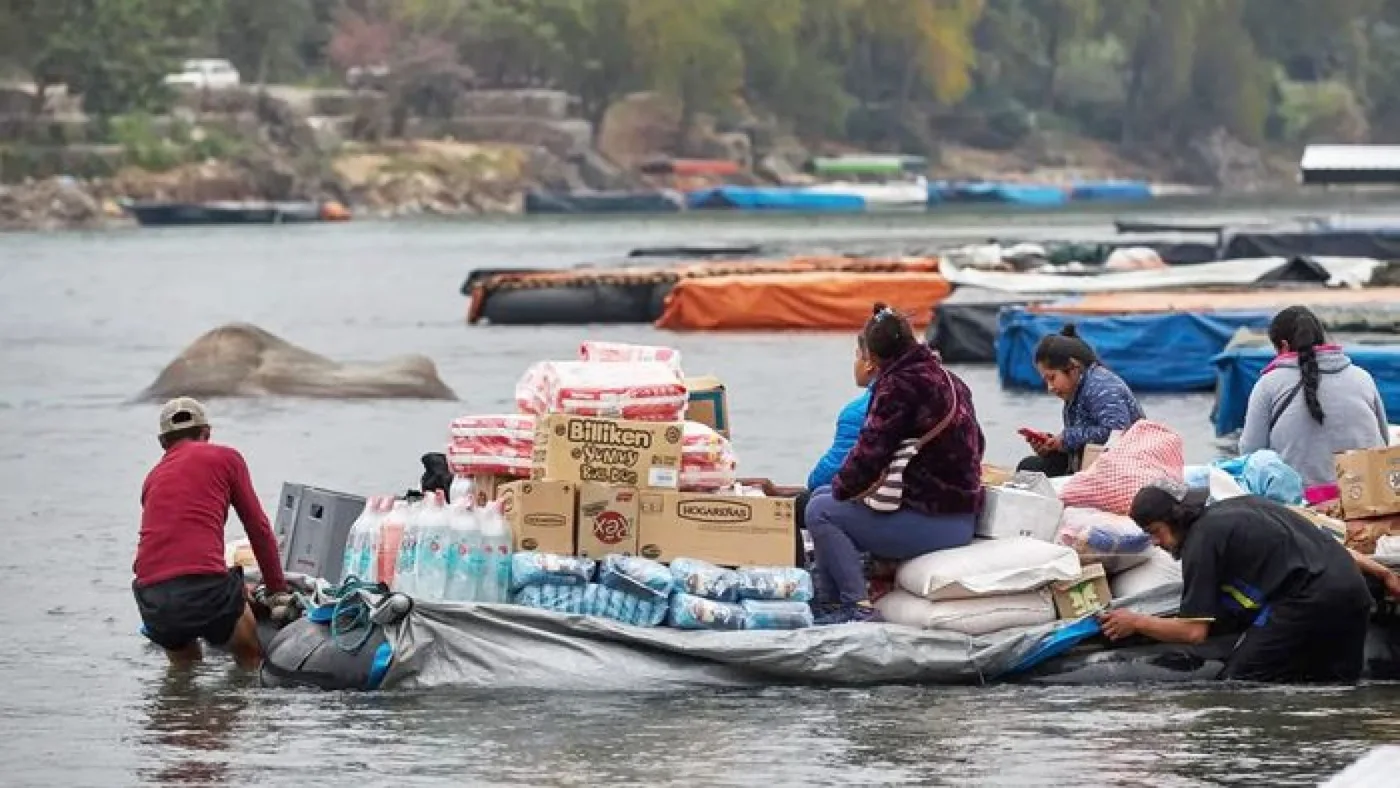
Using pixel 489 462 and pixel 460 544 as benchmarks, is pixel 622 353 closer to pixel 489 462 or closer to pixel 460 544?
pixel 489 462

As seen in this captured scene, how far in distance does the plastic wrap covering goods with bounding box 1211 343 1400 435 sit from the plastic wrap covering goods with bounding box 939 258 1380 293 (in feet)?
44.3

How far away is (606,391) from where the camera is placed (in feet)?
46.8

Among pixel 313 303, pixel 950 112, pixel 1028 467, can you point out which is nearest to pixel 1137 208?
pixel 950 112

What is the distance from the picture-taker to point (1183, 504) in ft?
43.2

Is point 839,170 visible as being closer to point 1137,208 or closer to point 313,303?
point 1137,208

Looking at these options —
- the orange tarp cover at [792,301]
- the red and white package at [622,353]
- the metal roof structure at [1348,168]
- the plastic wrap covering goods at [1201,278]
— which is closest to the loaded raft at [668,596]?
the red and white package at [622,353]

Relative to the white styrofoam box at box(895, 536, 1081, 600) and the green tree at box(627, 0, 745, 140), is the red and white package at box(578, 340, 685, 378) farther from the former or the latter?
the green tree at box(627, 0, 745, 140)

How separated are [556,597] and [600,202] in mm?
116499

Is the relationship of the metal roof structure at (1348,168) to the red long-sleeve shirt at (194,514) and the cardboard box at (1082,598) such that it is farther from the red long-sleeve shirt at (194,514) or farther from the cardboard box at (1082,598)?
the red long-sleeve shirt at (194,514)

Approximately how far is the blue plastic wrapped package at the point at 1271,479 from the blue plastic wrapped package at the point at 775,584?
2.18 meters

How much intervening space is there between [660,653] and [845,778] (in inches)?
74.8

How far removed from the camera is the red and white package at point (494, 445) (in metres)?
14.3

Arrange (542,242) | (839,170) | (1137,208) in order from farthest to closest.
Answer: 1. (839,170)
2. (1137,208)
3. (542,242)

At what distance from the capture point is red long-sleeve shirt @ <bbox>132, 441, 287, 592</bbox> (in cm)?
1377
